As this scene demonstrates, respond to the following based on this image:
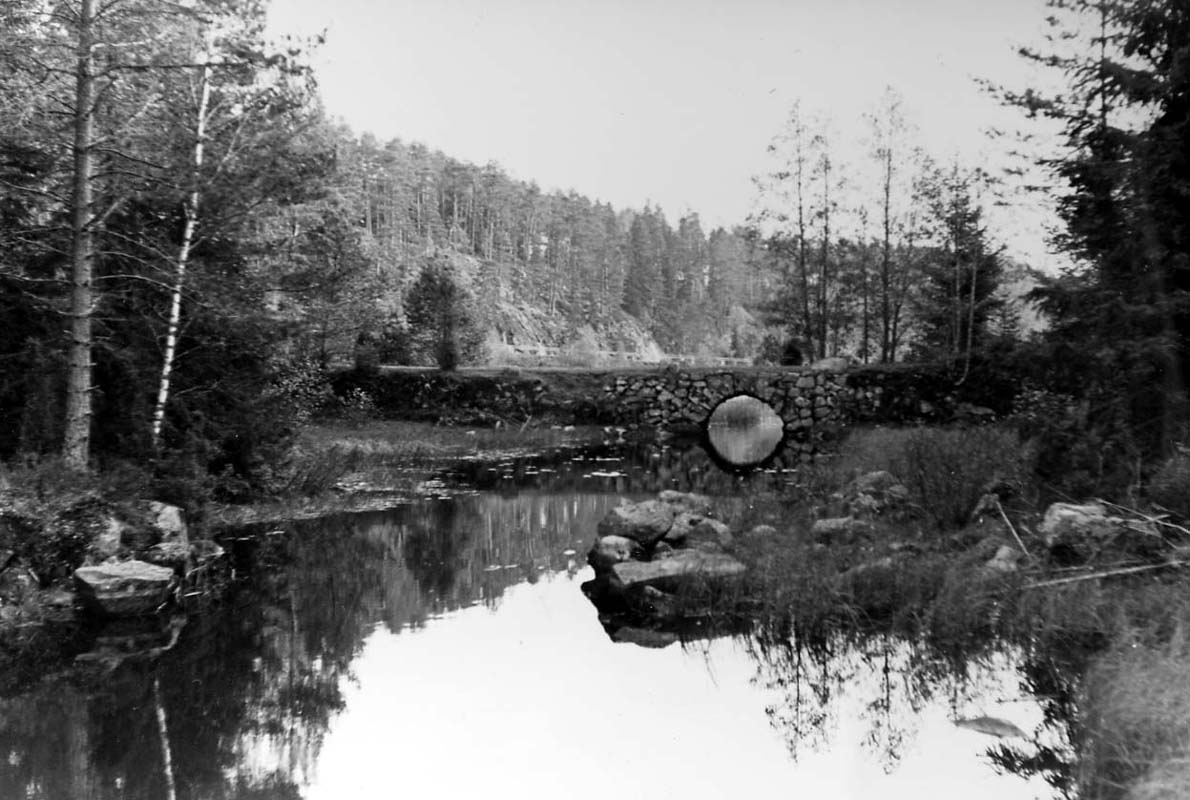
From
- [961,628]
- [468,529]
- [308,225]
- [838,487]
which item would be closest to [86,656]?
[468,529]

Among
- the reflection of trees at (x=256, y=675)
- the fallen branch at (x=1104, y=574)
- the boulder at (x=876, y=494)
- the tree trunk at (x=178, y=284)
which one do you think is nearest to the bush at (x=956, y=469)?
the boulder at (x=876, y=494)

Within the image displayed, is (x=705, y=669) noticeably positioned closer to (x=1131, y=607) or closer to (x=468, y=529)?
(x=1131, y=607)

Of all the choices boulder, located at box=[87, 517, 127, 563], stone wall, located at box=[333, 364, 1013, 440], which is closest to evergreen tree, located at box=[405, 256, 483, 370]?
stone wall, located at box=[333, 364, 1013, 440]

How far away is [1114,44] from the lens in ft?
28.1

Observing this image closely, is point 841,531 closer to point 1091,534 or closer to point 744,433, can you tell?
point 1091,534

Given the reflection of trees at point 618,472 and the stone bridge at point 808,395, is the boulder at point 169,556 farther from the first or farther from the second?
the stone bridge at point 808,395

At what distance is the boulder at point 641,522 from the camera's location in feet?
28.1

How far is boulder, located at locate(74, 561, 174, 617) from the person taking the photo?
22.1 feet

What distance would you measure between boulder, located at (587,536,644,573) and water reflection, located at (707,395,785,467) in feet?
34.0

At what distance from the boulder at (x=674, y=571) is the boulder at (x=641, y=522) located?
934 millimetres

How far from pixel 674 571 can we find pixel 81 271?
7026 mm

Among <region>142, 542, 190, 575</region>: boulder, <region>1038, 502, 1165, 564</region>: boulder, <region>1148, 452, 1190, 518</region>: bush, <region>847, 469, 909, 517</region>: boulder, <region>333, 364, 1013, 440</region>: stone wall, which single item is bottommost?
<region>142, 542, 190, 575</region>: boulder

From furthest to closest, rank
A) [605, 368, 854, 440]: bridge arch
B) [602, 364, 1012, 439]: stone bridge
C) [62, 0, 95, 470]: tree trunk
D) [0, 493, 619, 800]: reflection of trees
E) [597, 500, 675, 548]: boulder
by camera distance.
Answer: [605, 368, 854, 440]: bridge arch
[602, 364, 1012, 439]: stone bridge
[597, 500, 675, 548]: boulder
[62, 0, 95, 470]: tree trunk
[0, 493, 619, 800]: reflection of trees

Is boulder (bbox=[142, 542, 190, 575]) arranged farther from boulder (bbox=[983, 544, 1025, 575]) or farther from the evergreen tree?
the evergreen tree
